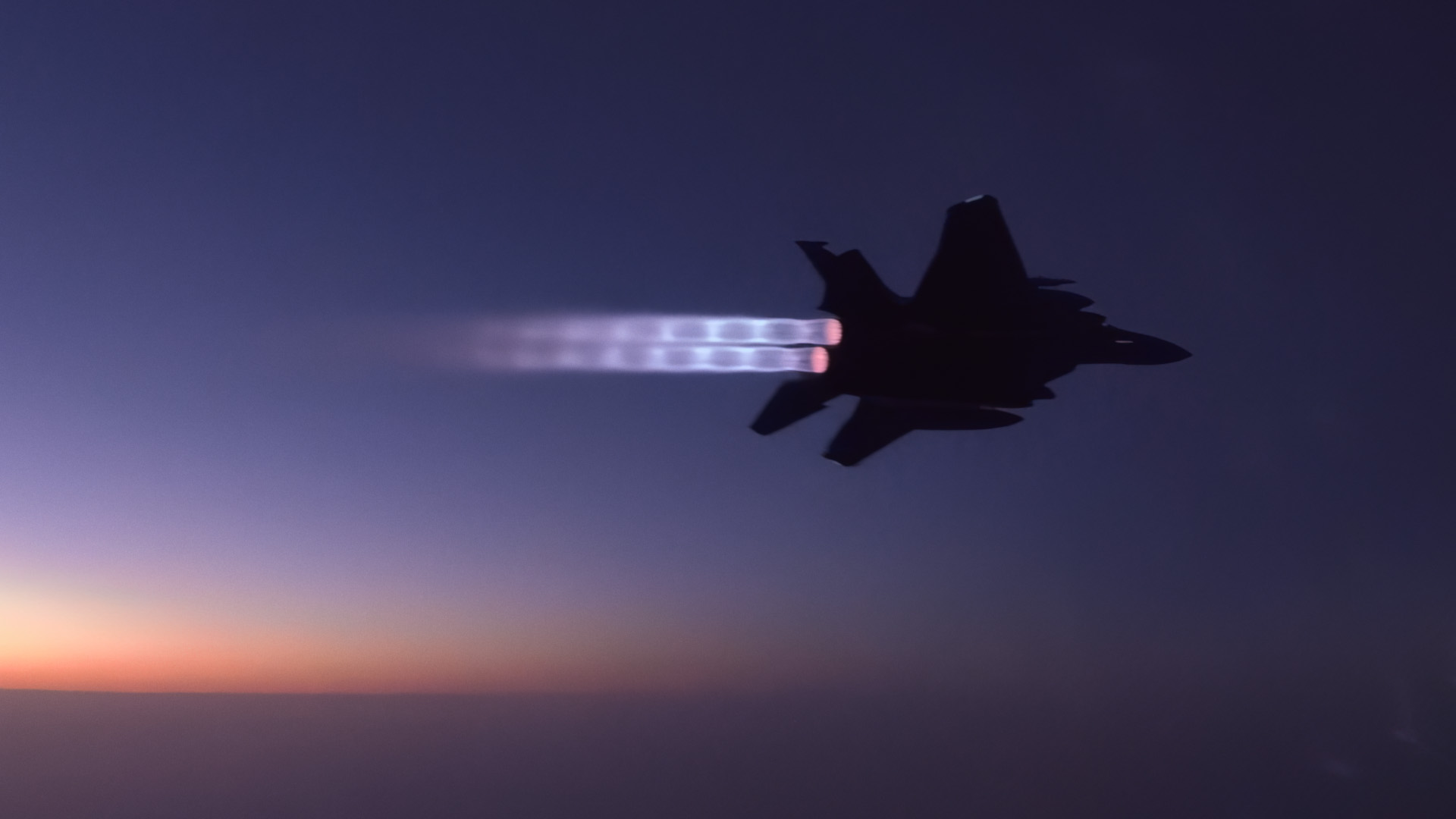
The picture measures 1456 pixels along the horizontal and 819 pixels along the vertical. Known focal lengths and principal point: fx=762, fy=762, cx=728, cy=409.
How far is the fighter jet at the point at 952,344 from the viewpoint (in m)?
15.3

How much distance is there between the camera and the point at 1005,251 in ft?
50.1

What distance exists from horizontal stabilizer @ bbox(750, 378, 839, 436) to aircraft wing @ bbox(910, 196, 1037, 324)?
299 cm

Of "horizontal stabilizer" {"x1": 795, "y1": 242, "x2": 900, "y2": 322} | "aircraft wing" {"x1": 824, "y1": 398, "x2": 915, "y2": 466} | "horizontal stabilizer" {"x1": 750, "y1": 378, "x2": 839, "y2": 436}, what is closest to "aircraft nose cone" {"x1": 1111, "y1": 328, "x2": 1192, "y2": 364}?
"aircraft wing" {"x1": 824, "y1": 398, "x2": 915, "y2": 466}

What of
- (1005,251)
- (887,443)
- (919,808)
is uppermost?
(1005,251)

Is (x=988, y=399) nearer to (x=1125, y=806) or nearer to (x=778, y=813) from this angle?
(x=778, y=813)

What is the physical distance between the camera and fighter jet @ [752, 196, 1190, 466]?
15.3 meters

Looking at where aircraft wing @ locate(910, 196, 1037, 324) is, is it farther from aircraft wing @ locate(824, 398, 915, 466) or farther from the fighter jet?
aircraft wing @ locate(824, 398, 915, 466)

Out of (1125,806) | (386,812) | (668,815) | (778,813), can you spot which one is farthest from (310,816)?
(1125,806)

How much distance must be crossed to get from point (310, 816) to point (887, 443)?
18633 cm

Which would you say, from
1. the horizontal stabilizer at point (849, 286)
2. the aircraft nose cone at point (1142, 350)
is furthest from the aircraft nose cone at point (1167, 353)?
the horizontal stabilizer at point (849, 286)

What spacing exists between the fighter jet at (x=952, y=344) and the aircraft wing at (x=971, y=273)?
20mm

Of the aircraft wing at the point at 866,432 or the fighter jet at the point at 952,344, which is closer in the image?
the fighter jet at the point at 952,344

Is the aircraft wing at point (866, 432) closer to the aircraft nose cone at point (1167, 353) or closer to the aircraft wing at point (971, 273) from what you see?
the aircraft wing at point (971, 273)

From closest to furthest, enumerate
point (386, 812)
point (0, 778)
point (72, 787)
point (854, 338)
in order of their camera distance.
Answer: point (854, 338) < point (0, 778) < point (72, 787) < point (386, 812)
